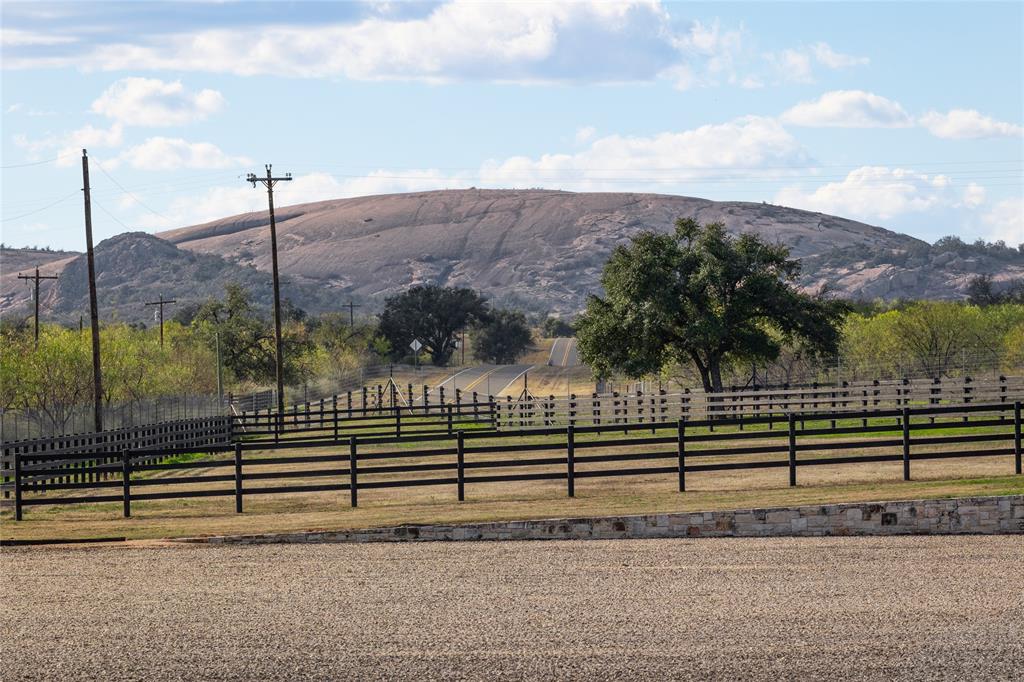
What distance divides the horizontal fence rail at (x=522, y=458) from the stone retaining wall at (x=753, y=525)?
102 inches

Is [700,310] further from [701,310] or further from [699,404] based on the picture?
[699,404]

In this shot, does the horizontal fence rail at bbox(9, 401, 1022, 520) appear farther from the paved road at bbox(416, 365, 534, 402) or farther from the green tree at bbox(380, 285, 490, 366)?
the green tree at bbox(380, 285, 490, 366)

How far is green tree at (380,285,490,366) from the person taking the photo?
143 m

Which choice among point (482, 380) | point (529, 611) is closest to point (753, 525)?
point (529, 611)

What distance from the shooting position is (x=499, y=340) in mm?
162875

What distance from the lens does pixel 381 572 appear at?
55.7 ft

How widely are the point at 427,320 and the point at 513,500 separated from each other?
121m

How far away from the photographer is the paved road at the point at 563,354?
151125mm

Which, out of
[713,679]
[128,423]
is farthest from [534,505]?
[128,423]

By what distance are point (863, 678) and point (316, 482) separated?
948 inches

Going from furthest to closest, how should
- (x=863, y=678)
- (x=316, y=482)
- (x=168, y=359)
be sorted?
(x=168, y=359), (x=316, y=482), (x=863, y=678)

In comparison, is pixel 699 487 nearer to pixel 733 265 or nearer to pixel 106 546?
pixel 106 546

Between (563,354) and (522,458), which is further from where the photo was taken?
(563,354)

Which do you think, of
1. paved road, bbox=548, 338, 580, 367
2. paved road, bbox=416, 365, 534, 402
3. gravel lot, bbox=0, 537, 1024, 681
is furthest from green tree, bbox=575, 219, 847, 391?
paved road, bbox=548, 338, 580, 367
